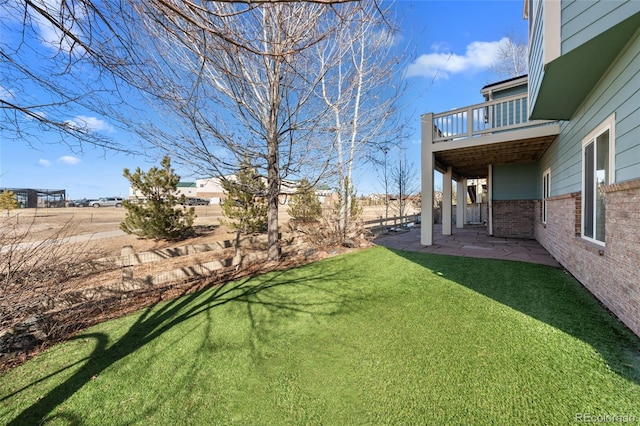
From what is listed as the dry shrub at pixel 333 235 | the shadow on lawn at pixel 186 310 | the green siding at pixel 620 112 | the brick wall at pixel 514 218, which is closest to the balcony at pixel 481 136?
the brick wall at pixel 514 218

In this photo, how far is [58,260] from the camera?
3326 millimetres

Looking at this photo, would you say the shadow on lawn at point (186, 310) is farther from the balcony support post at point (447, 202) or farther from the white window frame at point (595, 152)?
the balcony support post at point (447, 202)

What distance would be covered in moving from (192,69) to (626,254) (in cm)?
728

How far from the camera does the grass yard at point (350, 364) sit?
192 cm

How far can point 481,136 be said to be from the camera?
7328mm

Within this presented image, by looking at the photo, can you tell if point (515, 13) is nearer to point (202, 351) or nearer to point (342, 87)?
point (342, 87)

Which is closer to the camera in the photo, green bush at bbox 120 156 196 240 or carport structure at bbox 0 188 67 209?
green bush at bbox 120 156 196 240

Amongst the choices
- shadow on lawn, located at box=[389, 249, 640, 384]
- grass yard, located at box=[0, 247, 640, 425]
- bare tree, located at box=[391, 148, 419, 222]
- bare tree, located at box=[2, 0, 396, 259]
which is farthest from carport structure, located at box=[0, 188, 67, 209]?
shadow on lawn, located at box=[389, 249, 640, 384]

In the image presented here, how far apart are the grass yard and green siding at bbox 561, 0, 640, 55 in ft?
10.6

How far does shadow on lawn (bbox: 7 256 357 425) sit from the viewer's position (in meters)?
2.24

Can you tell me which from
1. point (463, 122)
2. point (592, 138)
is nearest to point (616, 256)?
point (592, 138)

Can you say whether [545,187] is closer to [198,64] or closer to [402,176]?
[402,176]

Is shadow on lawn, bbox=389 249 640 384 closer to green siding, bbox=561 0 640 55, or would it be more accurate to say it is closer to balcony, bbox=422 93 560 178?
green siding, bbox=561 0 640 55

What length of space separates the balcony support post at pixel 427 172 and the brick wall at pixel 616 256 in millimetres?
3414
